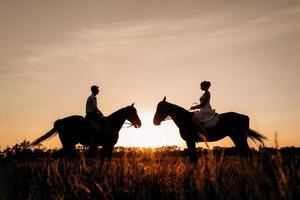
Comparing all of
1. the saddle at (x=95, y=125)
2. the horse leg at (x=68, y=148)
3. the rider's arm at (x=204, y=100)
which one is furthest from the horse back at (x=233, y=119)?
the horse leg at (x=68, y=148)

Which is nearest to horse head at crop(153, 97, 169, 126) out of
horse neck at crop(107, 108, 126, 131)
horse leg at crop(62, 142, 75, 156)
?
horse neck at crop(107, 108, 126, 131)

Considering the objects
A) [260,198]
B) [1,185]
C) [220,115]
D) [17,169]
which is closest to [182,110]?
[220,115]

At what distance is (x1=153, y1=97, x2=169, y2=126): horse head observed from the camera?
15.0m

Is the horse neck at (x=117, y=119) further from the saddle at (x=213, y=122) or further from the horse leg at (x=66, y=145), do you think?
the saddle at (x=213, y=122)

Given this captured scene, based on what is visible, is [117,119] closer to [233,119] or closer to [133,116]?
[133,116]

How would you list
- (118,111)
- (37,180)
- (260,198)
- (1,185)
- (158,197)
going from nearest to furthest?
(260,198), (158,197), (1,185), (37,180), (118,111)

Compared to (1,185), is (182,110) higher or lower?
higher

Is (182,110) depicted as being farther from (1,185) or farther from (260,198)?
(260,198)

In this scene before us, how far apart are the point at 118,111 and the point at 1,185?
32.8ft

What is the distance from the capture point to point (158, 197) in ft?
12.9

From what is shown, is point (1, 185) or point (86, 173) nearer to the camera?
point (86, 173)

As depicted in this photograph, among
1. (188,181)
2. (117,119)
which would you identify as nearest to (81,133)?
(117,119)

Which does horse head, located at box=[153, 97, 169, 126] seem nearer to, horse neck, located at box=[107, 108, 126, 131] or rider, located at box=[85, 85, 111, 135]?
horse neck, located at box=[107, 108, 126, 131]

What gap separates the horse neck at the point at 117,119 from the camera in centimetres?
1499
